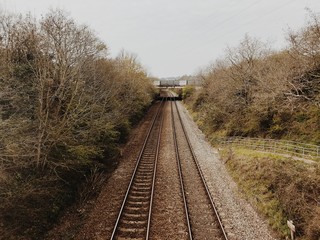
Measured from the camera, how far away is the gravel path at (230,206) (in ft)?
36.5

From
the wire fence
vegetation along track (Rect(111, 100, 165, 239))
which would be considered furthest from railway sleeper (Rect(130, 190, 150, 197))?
the wire fence

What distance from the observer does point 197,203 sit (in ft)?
44.3

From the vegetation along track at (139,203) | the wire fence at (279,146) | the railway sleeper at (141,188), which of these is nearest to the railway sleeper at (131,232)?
the vegetation along track at (139,203)

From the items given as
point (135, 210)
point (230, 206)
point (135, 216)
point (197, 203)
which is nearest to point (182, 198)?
point (197, 203)

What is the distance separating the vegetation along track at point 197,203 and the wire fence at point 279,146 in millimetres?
4590

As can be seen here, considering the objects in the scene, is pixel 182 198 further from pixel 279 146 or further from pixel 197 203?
pixel 279 146

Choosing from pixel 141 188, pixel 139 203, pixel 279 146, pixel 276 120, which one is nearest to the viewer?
pixel 139 203

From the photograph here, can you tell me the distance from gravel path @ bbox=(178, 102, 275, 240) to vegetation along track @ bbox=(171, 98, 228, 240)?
361mm

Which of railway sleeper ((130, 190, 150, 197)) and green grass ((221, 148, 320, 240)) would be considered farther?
railway sleeper ((130, 190, 150, 197))

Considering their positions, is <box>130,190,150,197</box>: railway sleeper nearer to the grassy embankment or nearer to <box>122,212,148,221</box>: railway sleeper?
<box>122,212,148,221</box>: railway sleeper

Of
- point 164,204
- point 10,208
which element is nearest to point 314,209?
point 164,204

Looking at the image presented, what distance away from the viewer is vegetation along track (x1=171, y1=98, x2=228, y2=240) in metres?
10.9

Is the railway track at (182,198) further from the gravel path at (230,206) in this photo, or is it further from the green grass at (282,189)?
the green grass at (282,189)

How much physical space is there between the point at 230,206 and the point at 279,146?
27.8 ft
